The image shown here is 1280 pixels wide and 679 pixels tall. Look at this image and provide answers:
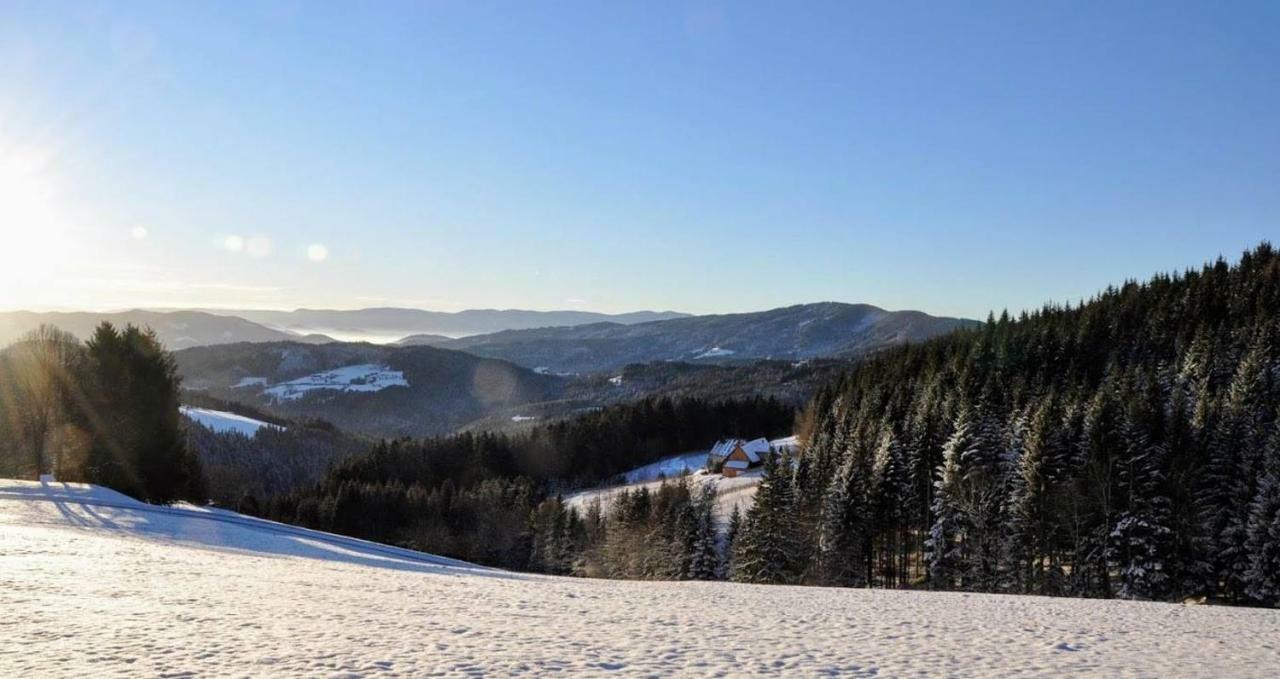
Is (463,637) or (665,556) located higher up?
(463,637)

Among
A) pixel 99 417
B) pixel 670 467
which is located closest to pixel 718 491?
pixel 670 467

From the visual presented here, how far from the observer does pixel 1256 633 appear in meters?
15.5

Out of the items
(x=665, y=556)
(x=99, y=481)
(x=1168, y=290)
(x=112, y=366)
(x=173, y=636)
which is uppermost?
(x=1168, y=290)

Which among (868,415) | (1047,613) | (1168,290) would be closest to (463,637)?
(1047,613)

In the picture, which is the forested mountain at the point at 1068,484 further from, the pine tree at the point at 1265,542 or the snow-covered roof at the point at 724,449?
the snow-covered roof at the point at 724,449

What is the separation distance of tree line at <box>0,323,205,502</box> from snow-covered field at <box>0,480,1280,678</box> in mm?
24350

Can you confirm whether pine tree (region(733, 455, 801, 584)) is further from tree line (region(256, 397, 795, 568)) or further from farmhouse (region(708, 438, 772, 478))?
farmhouse (region(708, 438, 772, 478))

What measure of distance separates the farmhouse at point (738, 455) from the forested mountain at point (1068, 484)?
30.8 m

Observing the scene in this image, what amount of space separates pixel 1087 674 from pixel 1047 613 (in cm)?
819

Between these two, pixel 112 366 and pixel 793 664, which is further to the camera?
pixel 112 366

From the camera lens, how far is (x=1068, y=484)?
43719mm

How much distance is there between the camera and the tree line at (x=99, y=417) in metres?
43.3

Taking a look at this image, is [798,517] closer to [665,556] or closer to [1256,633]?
[665,556]

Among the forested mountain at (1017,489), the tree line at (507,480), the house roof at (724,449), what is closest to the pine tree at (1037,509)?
the forested mountain at (1017,489)
